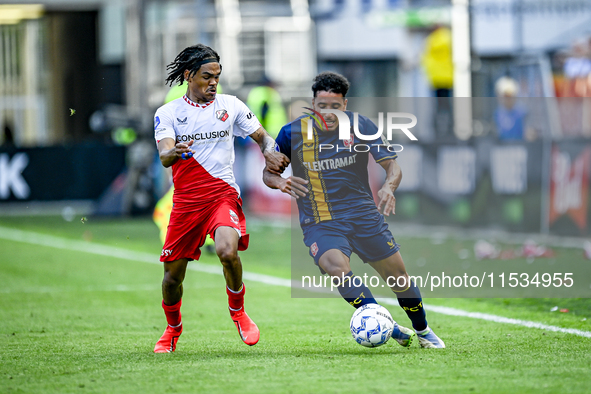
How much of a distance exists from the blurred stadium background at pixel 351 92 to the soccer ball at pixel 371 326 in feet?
19.6

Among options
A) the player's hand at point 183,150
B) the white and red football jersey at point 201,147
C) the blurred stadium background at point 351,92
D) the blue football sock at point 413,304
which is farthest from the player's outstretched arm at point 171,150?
the blurred stadium background at point 351,92

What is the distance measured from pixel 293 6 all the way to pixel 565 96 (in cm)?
Answer: 1822

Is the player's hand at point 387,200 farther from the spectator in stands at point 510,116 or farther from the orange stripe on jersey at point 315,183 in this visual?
the spectator in stands at point 510,116

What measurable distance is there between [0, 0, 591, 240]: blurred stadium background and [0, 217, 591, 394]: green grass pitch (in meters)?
2.82

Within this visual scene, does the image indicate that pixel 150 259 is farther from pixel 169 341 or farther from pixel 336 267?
pixel 336 267

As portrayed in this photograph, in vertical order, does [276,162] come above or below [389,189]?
above

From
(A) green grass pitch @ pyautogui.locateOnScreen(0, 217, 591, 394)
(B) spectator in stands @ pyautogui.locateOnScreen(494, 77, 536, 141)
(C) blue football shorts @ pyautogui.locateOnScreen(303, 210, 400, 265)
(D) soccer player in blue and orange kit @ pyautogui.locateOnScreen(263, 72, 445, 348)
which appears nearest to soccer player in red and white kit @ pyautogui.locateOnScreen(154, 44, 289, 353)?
(D) soccer player in blue and orange kit @ pyautogui.locateOnScreen(263, 72, 445, 348)

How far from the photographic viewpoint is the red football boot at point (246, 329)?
6312 millimetres

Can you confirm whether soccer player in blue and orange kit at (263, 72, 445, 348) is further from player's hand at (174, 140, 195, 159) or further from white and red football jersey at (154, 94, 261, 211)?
player's hand at (174, 140, 195, 159)

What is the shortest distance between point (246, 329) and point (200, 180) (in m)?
1.06

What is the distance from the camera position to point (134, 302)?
9.06 m

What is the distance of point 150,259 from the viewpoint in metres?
12.7

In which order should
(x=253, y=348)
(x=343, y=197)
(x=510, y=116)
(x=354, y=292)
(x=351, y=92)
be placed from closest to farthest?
(x=354, y=292) → (x=343, y=197) → (x=253, y=348) → (x=510, y=116) → (x=351, y=92)

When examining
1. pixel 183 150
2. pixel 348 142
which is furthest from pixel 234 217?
pixel 348 142
